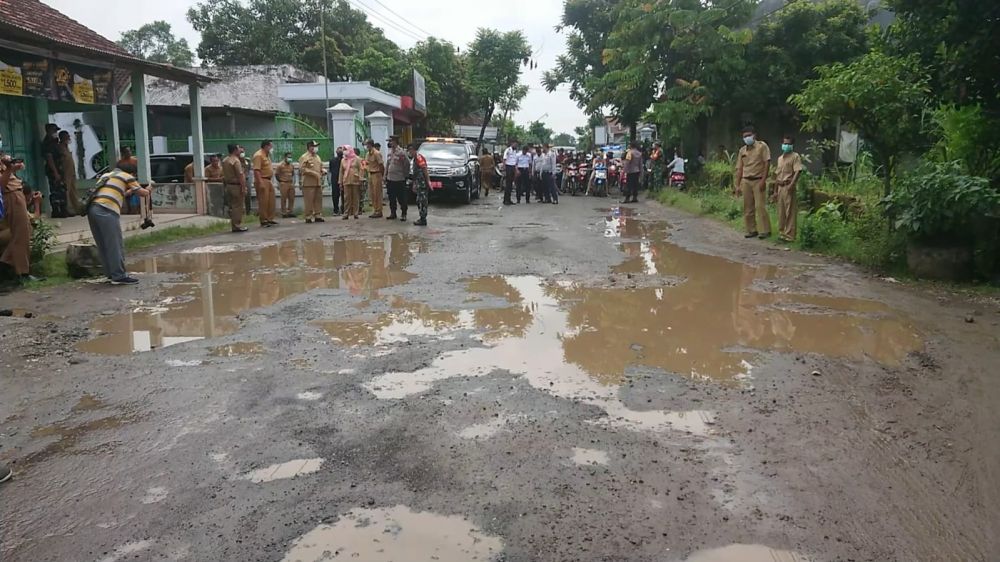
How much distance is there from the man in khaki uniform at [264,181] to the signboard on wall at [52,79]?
8.81ft

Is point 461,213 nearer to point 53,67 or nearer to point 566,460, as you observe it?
point 53,67

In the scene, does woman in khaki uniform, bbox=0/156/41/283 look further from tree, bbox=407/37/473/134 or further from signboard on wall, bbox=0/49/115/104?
tree, bbox=407/37/473/134

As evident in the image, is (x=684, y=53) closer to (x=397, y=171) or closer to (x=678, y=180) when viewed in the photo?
(x=678, y=180)

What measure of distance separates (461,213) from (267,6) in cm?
2651

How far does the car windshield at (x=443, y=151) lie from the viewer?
20141mm

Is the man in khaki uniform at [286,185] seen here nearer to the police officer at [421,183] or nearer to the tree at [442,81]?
the police officer at [421,183]

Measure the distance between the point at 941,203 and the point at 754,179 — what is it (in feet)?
14.6

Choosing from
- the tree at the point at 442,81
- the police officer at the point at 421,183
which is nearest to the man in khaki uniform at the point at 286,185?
the police officer at the point at 421,183

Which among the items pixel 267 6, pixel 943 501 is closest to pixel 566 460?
pixel 943 501

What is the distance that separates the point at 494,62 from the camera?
39844 mm

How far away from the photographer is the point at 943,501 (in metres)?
3.55

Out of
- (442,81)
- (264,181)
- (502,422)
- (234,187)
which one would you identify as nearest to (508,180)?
(264,181)

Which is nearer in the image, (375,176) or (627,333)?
(627,333)

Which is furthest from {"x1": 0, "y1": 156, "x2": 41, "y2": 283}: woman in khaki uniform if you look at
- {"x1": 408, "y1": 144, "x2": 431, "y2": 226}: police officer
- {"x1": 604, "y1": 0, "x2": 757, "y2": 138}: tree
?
{"x1": 604, "y1": 0, "x2": 757, "y2": 138}: tree
